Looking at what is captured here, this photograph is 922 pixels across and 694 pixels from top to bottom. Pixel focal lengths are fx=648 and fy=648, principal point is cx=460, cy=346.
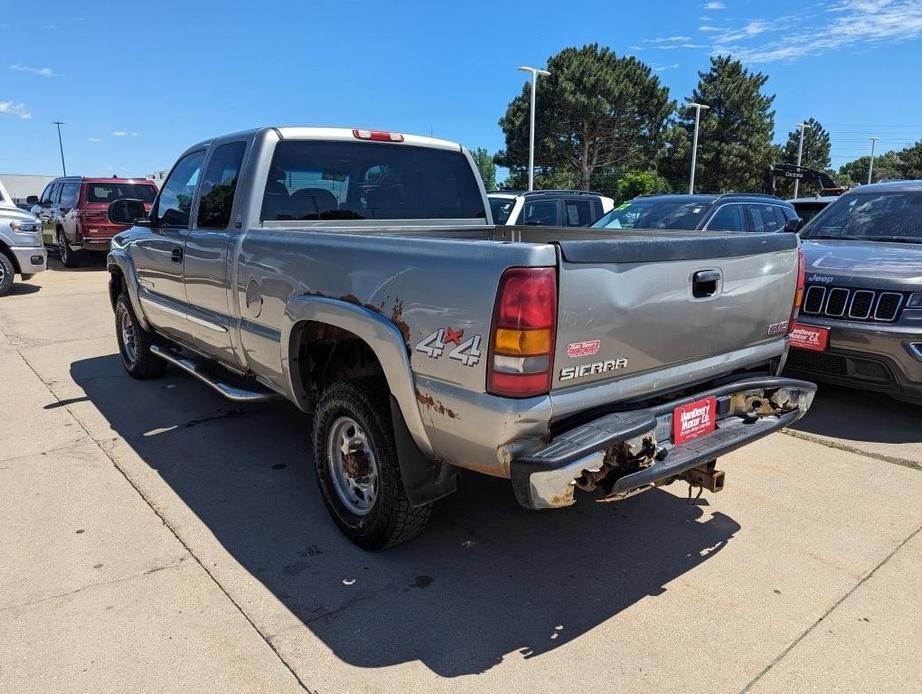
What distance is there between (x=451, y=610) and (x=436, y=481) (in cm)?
55

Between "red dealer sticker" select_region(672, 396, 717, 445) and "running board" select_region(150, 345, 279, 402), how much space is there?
2.44m

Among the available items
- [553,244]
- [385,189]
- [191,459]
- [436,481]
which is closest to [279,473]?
[191,459]

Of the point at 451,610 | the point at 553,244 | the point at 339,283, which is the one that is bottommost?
the point at 451,610

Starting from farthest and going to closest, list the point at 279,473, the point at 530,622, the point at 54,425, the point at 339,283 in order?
the point at 54,425, the point at 279,473, the point at 339,283, the point at 530,622

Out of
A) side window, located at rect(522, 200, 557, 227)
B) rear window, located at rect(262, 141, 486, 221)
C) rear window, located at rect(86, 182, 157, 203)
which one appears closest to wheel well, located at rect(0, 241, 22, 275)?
rear window, located at rect(86, 182, 157, 203)

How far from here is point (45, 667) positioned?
96.0 inches

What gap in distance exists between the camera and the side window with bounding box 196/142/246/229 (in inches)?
160

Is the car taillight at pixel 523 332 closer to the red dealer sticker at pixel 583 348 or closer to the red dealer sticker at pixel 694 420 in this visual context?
the red dealer sticker at pixel 583 348

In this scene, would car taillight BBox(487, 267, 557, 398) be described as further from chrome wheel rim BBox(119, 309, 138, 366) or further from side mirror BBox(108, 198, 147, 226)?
chrome wheel rim BBox(119, 309, 138, 366)

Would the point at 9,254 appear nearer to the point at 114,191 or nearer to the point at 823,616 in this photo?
the point at 114,191

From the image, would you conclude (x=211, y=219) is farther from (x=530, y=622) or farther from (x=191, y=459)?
(x=530, y=622)

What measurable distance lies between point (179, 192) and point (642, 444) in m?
4.15

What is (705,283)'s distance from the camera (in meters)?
2.81

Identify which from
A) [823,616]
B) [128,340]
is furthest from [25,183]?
[823,616]
